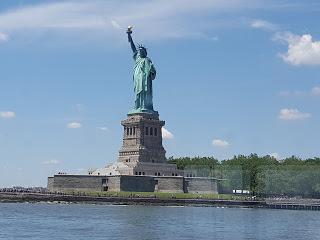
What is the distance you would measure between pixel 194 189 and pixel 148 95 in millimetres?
20936

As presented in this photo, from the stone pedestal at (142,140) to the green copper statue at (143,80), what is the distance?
2188 millimetres

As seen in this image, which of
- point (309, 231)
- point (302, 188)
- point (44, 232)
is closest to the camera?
point (44, 232)

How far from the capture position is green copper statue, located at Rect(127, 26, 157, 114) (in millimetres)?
140750

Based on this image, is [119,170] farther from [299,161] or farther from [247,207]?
[299,161]

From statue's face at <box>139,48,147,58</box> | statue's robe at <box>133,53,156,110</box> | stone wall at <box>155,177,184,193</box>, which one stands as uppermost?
statue's face at <box>139,48,147,58</box>

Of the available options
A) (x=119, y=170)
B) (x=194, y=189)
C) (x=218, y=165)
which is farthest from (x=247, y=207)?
(x=218, y=165)

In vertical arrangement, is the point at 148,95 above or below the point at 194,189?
above

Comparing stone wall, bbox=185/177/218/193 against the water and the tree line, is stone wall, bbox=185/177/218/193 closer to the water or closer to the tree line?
the tree line

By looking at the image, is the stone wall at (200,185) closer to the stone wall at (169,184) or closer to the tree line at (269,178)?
the stone wall at (169,184)

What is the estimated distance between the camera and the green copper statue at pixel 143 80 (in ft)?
462

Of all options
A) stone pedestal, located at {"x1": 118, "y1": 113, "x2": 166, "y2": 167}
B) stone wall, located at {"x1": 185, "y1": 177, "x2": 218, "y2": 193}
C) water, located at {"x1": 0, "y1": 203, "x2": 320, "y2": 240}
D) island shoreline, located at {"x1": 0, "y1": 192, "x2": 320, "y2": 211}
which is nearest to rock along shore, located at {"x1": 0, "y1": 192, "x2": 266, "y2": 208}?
island shoreline, located at {"x1": 0, "y1": 192, "x2": 320, "y2": 211}

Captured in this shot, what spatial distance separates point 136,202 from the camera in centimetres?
11688

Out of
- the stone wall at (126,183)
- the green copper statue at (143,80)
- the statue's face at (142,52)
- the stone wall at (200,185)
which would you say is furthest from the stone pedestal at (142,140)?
the statue's face at (142,52)

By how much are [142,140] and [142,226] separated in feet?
→ 205
